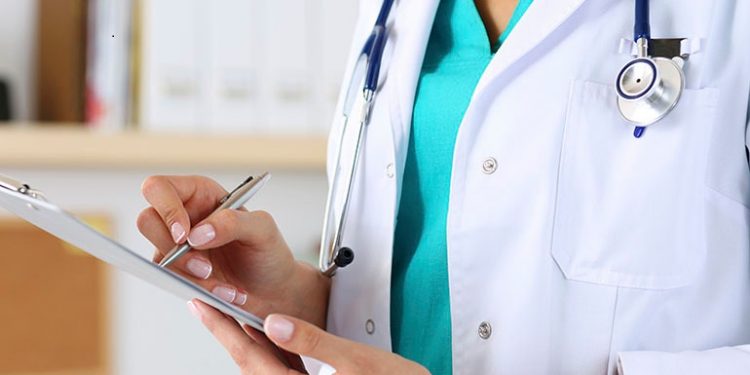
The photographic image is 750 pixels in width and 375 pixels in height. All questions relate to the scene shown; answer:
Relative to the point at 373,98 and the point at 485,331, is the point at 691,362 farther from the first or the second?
the point at 373,98

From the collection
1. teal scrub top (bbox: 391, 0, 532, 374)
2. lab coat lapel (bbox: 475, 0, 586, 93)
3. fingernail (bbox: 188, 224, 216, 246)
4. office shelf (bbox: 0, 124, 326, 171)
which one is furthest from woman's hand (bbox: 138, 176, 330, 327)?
office shelf (bbox: 0, 124, 326, 171)

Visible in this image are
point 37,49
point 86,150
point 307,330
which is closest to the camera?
point 307,330

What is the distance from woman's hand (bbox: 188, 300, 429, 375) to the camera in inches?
25.4

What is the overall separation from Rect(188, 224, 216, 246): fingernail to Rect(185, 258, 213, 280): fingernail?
0.11 ft

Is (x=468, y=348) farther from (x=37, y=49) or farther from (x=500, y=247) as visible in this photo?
(x=37, y=49)

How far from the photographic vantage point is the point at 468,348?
2.78 feet

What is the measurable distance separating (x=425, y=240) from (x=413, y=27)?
0.22m

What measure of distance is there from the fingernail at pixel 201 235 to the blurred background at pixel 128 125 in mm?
657

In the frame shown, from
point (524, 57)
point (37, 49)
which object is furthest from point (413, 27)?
point (37, 49)

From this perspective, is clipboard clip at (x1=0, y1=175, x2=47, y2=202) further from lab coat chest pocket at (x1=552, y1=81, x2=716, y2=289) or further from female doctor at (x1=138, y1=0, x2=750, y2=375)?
lab coat chest pocket at (x1=552, y1=81, x2=716, y2=289)

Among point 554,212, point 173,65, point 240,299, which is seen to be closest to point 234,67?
point 173,65

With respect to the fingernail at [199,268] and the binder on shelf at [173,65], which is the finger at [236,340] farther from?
the binder on shelf at [173,65]

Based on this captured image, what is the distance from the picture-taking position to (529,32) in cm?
84

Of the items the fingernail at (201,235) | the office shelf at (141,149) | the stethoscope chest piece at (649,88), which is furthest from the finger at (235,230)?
the office shelf at (141,149)
